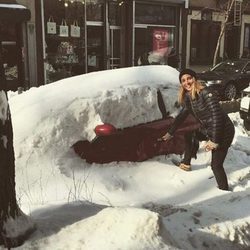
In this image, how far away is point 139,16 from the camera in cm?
1997

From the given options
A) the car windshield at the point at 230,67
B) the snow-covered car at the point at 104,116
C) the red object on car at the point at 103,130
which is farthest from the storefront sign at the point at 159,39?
the red object on car at the point at 103,130

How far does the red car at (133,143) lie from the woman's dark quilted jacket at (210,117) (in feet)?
1.01

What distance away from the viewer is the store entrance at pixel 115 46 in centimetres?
1914

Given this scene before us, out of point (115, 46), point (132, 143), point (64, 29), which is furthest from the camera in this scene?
point (115, 46)

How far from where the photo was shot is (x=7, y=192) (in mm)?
3379

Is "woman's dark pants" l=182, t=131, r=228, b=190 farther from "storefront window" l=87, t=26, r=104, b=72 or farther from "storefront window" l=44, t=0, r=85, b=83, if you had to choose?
"storefront window" l=87, t=26, r=104, b=72

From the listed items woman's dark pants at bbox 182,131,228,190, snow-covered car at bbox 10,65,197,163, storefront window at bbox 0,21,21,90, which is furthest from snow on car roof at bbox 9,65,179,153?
storefront window at bbox 0,21,21,90

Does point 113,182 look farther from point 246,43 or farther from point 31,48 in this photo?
point 246,43

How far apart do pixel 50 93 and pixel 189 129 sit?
6.06ft

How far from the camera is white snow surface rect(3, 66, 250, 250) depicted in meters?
3.49

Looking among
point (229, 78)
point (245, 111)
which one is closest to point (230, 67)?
point (229, 78)

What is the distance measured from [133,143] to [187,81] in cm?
96

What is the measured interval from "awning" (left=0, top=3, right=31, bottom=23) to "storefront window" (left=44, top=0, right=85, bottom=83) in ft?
4.41

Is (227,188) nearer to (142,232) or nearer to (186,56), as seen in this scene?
(142,232)
